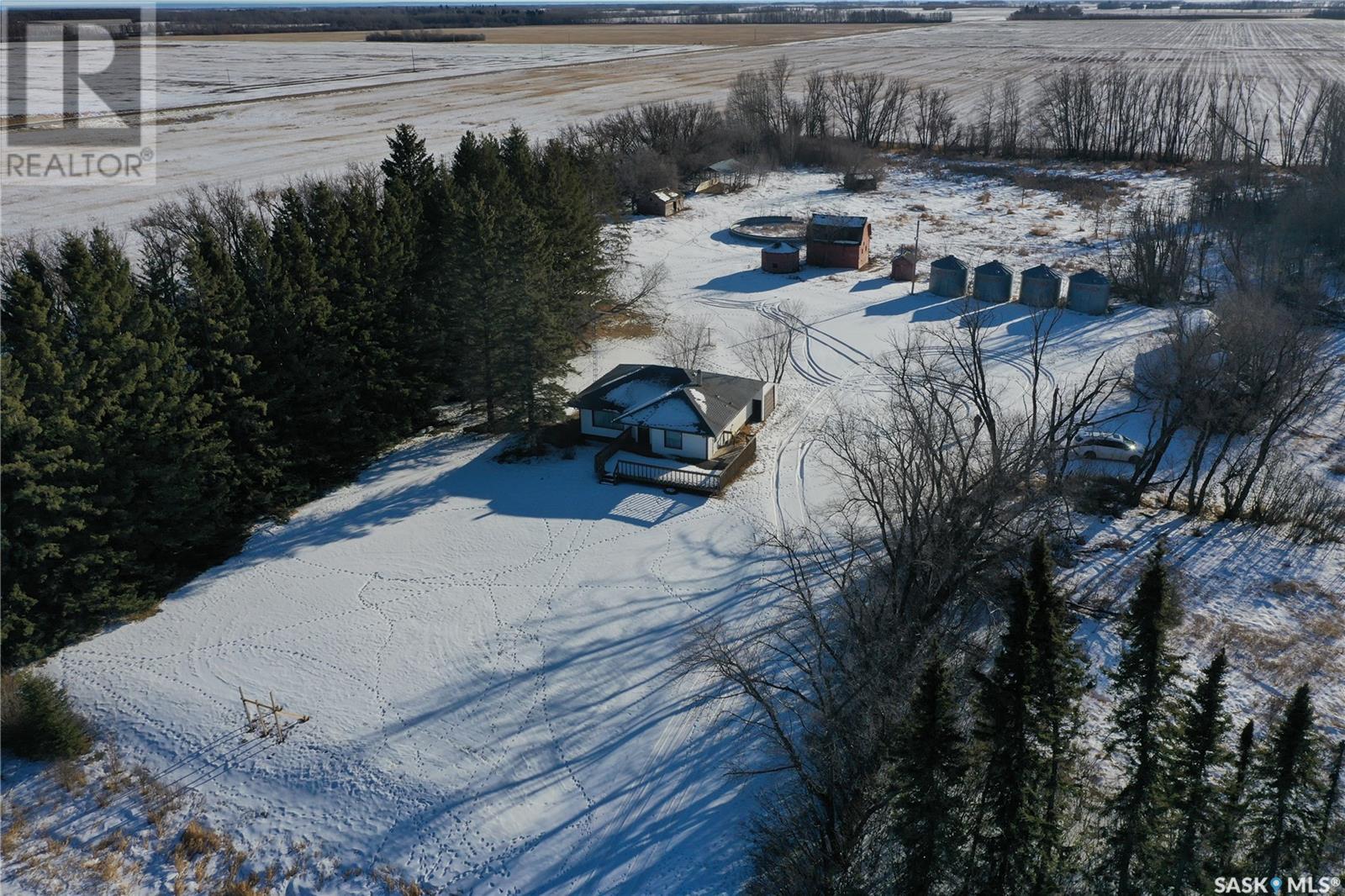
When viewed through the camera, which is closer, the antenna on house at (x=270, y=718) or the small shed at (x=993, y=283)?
the antenna on house at (x=270, y=718)

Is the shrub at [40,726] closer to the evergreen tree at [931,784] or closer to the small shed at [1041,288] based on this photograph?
the evergreen tree at [931,784]

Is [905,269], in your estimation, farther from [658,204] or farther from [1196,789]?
[1196,789]

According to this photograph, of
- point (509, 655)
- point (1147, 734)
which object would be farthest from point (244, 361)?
point (1147, 734)

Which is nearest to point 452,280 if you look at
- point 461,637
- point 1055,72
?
point 461,637

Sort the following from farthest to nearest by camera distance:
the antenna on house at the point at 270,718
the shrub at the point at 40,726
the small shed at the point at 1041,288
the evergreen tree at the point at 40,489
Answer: the small shed at the point at 1041,288, the evergreen tree at the point at 40,489, the antenna on house at the point at 270,718, the shrub at the point at 40,726

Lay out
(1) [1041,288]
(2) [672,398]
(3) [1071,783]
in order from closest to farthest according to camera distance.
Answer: (3) [1071,783] < (2) [672,398] < (1) [1041,288]

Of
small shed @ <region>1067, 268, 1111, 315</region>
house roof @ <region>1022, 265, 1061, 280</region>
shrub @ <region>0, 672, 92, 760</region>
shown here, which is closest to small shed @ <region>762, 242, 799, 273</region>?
house roof @ <region>1022, 265, 1061, 280</region>

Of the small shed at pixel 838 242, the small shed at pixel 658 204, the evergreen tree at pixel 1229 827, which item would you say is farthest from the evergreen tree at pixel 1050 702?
the small shed at pixel 658 204
